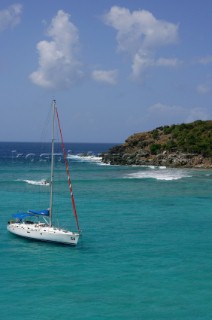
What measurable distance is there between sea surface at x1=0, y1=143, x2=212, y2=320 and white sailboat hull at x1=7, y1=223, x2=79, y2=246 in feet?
1.82

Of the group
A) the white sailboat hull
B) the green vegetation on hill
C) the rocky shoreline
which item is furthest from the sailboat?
the green vegetation on hill

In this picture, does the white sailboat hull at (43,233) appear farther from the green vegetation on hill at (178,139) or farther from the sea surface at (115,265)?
the green vegetation on hill at (178,139)

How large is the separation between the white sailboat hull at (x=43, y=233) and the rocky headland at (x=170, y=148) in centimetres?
8146

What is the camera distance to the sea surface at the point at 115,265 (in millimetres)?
26109

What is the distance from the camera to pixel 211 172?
105 meters

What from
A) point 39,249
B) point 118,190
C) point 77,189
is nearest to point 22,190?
point 77,189

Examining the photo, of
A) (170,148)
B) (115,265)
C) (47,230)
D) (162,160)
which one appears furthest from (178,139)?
(115,265)

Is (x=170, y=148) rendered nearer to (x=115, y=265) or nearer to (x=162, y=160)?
(x=162, y=160)

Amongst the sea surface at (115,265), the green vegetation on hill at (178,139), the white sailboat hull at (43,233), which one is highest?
the green vegetation on hill at (178,139)

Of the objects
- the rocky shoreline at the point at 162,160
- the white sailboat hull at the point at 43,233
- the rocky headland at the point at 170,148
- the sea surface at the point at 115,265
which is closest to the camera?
the sea surface at the point at 115,265

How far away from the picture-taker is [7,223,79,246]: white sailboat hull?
3788 cm

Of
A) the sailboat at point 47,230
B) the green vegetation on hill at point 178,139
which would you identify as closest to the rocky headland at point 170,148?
the green vegetation on hill at point 178,139

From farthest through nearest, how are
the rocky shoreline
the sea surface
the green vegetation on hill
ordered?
1. the green vegetation on hill
2. the rocky shoreline
3. the sea surface

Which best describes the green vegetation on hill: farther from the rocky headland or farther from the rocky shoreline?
the rocky shoreline
